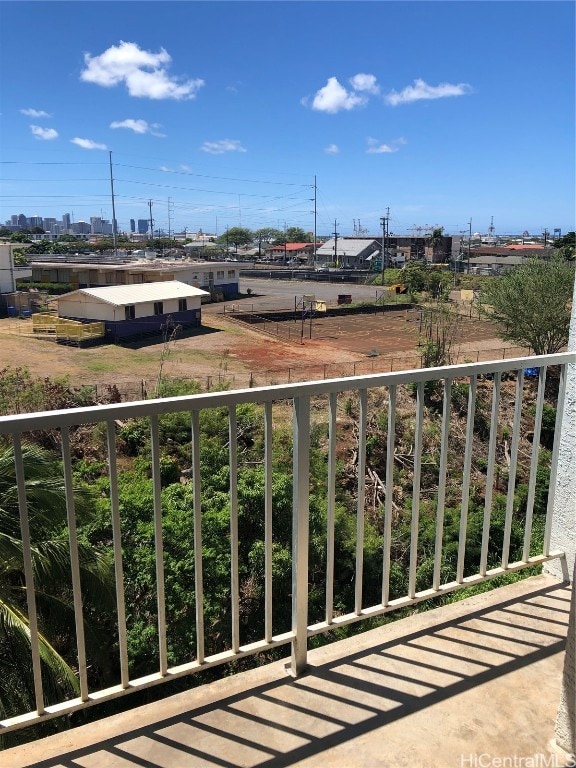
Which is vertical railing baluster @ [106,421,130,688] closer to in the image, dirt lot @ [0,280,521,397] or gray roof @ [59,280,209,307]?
dirt lot @ [0,280,521,397]

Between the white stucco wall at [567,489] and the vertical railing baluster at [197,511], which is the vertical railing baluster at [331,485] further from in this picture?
the white stucco wall at [567,489]

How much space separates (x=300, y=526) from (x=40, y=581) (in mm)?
1134

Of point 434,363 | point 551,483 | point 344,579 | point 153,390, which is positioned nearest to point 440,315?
point 434,363

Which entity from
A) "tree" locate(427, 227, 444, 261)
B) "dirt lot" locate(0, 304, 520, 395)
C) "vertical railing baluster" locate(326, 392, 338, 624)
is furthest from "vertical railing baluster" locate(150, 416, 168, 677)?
"tree" locate(427, 227, 444, 261)

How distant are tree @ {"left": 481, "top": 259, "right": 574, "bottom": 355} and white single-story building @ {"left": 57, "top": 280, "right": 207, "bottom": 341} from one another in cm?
1366

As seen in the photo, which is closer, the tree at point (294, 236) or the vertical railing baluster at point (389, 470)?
the vertical railing baluster at point (389, 470)

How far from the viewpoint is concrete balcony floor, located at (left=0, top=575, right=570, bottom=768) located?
1.53 meters

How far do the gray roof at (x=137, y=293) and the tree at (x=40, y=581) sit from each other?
22.9m

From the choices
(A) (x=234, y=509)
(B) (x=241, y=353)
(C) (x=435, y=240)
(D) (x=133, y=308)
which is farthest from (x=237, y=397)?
(C) (x=435, y=240)

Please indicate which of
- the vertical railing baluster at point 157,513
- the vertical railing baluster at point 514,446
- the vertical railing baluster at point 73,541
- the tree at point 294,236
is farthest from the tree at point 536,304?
the tree at point 294,236

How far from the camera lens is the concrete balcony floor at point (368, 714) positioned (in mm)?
1531

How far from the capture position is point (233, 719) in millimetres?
1652

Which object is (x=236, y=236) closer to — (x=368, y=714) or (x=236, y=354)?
(x=236, y=354)

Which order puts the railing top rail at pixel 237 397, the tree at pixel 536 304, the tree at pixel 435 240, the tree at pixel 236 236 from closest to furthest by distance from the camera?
the railing top rail at pixel 237 397, the tree at pixel 536 304, the tree at pixel 435 240, the tree at pixel 236 236
